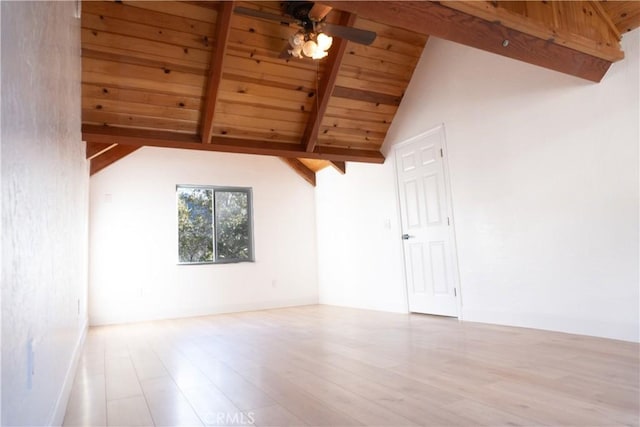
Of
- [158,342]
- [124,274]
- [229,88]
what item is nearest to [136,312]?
[124,274]

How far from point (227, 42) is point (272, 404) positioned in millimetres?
3075

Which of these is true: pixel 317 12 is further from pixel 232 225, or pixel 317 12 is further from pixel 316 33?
→ pixel 232 225

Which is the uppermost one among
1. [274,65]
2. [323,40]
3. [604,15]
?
[274,65]

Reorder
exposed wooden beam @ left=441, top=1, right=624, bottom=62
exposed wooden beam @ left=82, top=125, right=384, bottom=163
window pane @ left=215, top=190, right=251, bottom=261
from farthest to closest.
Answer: window pane @ left=215, top=190, right=251, bottom=261 < exposed wooden beam @ left=82, top=125, right=384, bottom=163 < exposed wooden beam @ left=441, top=1, right=624, bottom=62

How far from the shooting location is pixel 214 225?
604 cm

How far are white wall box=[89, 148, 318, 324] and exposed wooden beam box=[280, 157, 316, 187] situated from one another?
0.33 ft

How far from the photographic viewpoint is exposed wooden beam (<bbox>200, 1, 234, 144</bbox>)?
126 inches

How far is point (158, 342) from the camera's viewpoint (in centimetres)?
359

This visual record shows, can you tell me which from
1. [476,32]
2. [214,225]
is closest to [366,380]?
[476,32]

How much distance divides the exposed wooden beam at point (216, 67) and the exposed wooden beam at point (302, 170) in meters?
2.60

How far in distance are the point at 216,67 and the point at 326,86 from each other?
1195 mm

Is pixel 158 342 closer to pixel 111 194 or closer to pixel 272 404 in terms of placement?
pixel 272 404

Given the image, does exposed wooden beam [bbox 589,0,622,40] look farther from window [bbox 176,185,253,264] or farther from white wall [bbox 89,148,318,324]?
window [bbox 176,185,253,264]

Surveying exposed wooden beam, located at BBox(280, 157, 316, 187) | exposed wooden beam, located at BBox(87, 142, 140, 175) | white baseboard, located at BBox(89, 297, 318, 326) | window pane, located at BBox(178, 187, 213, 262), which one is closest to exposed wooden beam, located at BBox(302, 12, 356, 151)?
exposed wooden beam, located at BBox(280, 157, 316, 187)
